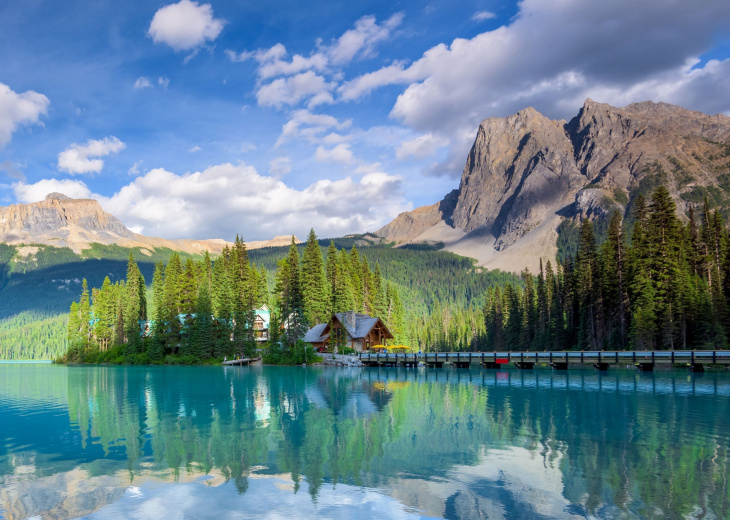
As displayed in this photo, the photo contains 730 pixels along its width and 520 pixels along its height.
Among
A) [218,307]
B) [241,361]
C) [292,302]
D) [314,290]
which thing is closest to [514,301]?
[314,290]

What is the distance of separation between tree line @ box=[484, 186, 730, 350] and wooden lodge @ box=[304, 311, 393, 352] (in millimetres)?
31858

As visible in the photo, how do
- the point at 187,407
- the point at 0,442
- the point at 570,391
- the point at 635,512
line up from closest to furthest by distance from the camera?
the point at 635,512
the point at 0,442
the point at 187,407
the point at 570,391

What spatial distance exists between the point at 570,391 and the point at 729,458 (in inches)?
895

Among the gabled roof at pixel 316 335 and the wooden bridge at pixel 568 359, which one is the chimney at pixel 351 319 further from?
the wooden bridge at pixel 568 359

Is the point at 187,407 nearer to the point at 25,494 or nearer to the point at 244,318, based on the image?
the point at 25,494

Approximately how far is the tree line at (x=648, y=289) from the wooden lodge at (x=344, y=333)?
3186cm

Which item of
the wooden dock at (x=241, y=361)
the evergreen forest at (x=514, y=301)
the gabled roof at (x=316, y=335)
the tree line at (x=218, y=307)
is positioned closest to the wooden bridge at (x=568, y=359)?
the evergreen forest at (x=514, y=301)

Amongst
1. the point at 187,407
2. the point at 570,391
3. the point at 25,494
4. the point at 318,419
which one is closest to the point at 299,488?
the point at 25,494

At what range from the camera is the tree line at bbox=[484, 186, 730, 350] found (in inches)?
2393

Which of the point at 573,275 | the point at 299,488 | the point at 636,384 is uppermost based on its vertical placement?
the point at 573,275

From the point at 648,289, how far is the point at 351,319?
43146 millimetres

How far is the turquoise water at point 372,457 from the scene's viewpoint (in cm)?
1388

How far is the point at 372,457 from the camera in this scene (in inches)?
738

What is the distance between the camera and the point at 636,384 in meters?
43.9
